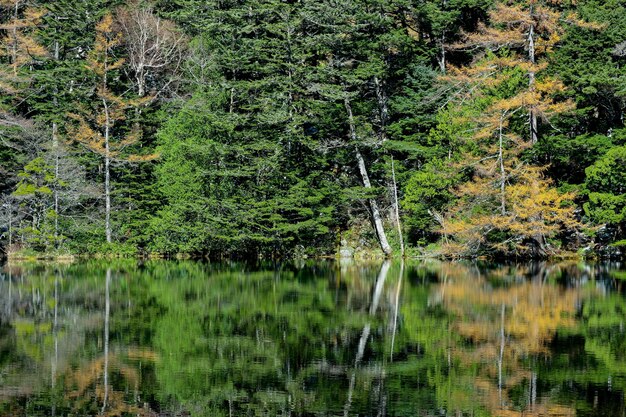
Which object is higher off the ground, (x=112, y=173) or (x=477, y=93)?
(x=477, y=93)

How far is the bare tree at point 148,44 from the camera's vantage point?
1848 inches

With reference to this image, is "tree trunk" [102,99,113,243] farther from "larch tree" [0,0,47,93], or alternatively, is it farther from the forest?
"larch tree" [0,0,47,93]

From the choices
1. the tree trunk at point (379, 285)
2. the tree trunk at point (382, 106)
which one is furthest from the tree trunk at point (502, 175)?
the tree trunk at point (382, 106)

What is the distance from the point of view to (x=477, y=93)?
38.2 metres

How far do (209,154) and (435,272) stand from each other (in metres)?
16.2

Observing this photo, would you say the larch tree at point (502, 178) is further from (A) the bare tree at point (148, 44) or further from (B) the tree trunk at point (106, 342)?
(A) the bare tree at point (148, 44)

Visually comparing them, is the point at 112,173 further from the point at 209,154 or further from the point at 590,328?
the point at 590,328

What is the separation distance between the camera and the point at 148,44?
4803cm

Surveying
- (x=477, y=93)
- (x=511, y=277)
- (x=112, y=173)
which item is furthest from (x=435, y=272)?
(x=112, y=173)

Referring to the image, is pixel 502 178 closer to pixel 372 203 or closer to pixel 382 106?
pixel 372 203

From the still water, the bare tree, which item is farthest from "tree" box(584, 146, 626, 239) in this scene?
the bare tree

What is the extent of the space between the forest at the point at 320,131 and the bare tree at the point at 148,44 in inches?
10.4

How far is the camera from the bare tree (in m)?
46.9

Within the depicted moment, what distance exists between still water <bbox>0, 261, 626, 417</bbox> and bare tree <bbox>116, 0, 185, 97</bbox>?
80.1 ft
